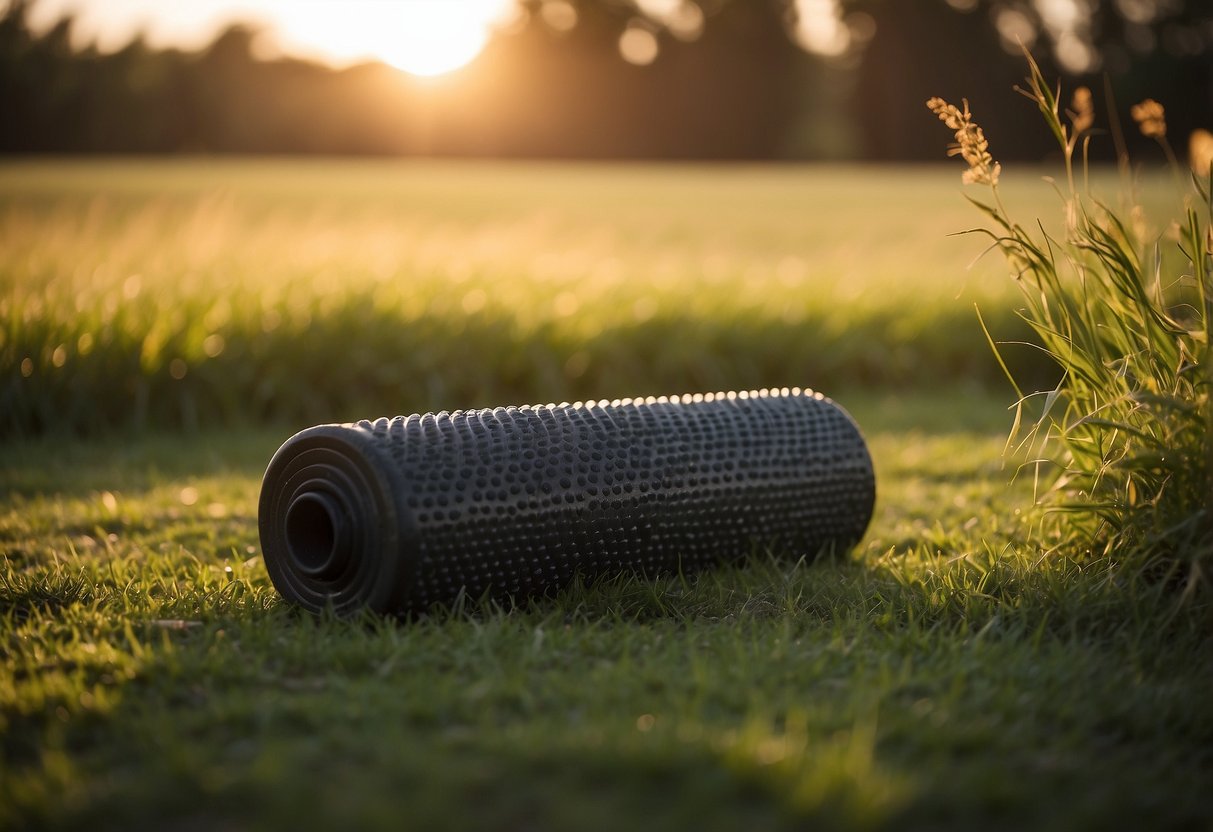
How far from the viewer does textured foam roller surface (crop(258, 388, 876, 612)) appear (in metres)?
2.42

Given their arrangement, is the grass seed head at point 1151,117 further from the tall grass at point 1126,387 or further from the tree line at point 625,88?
the tree line at point 625,88

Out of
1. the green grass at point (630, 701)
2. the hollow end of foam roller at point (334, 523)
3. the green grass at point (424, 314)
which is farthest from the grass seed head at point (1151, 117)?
the green grass at point (424, 314)

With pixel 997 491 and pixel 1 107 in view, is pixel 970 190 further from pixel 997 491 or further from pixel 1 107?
pixel 1 107

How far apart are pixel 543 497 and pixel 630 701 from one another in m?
0.72

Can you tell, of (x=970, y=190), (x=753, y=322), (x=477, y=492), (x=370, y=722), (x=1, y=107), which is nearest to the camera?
(x=370, y=722)

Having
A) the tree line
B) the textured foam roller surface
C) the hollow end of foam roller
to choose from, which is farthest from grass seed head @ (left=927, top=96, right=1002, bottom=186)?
the tree line

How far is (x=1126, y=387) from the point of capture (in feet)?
8.23

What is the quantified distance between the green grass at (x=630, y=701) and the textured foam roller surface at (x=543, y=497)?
0.10 metres

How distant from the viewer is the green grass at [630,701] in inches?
62.4

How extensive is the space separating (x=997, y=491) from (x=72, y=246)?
5.51m

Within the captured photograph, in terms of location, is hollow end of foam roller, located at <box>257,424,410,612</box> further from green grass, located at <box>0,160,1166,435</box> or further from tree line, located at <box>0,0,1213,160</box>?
tree line, located at <box>0,0,1213,160</box>

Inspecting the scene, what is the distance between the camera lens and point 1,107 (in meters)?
18.8

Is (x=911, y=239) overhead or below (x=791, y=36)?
below

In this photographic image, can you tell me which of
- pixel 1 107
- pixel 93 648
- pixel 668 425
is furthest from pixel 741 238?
pixel 1 107
